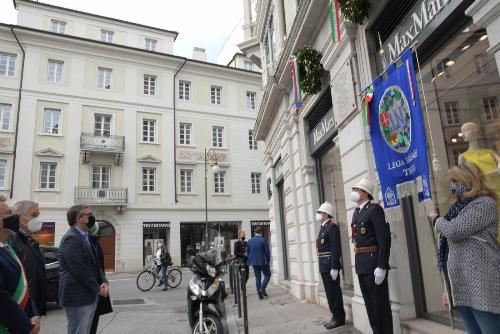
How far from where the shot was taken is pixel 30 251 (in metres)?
4.20

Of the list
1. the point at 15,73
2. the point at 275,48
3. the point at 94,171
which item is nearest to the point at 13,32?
the point at 15,73

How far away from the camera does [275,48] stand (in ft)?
41.9

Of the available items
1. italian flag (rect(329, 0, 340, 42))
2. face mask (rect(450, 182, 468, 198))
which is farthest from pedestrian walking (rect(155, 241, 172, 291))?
face mask (rect(450, 182, 468, 198))

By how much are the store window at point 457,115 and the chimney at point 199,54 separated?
3070 centimetres

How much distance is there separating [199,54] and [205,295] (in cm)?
3077

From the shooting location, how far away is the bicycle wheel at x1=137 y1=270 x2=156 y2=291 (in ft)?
45.7

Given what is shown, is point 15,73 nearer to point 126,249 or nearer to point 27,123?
point 27,123

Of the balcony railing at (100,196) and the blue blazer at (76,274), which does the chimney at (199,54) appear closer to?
the balcony railing at (100,196)

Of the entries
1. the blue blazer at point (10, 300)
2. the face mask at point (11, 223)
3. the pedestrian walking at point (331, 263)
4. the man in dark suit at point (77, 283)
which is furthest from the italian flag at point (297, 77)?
the blue blazer at point (10, 300)

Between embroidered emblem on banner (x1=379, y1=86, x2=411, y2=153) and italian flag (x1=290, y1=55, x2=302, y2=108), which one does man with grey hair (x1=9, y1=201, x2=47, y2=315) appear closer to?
embroidered emblem on banner (x1=379, y1=86, x2=411, y2=153)

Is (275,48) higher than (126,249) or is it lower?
higher

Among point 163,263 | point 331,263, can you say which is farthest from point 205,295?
point 163,263

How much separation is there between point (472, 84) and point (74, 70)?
26.4 m

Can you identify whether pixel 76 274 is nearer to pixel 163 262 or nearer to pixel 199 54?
pixel 163 262
